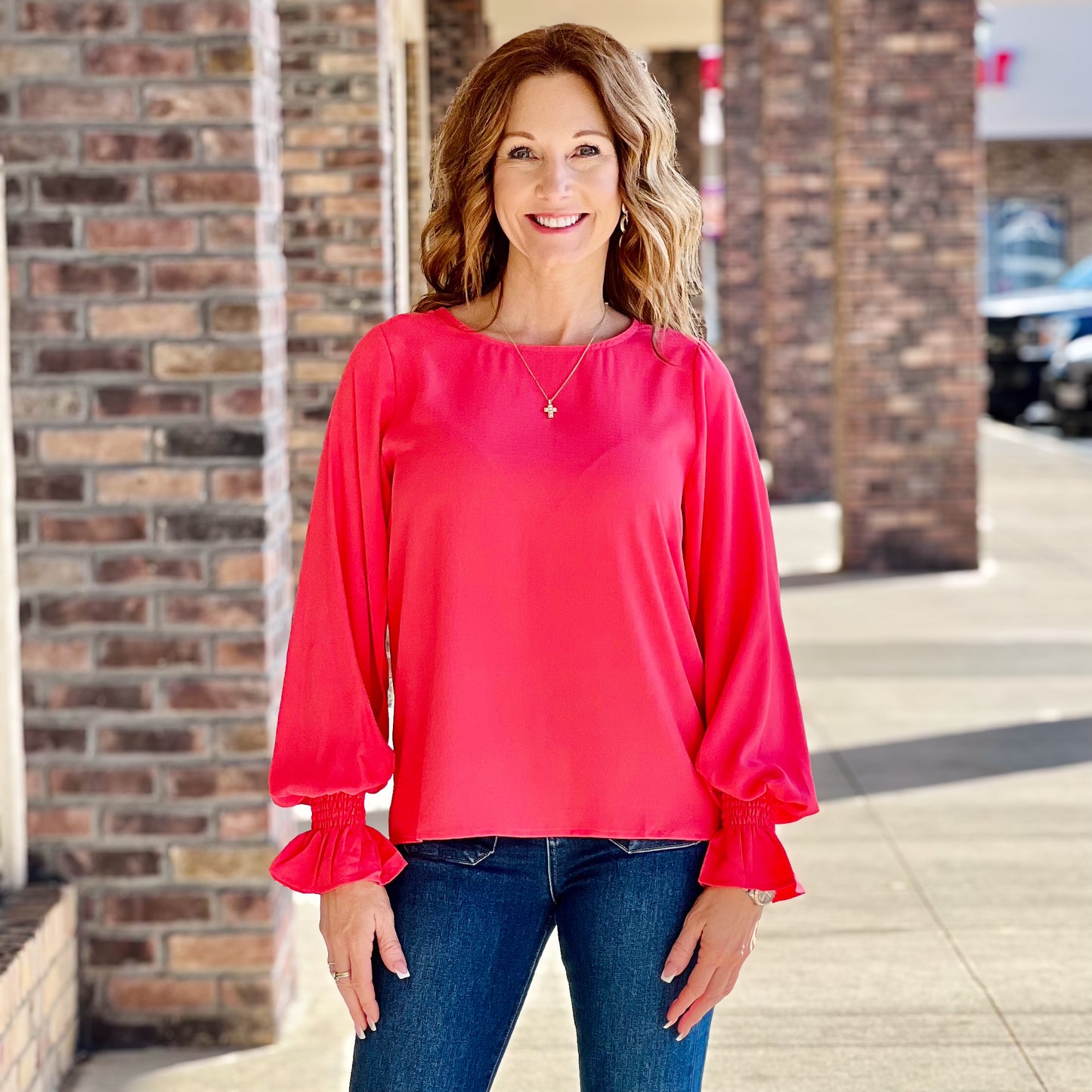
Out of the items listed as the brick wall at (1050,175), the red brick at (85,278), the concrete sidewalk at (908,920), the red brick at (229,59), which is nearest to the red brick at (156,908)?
the concrete sidewalk at (908,920)

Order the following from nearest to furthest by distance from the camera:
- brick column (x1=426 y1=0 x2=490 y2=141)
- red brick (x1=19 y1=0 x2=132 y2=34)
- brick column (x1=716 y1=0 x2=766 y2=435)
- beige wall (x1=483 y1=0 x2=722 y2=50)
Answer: red brick (x1=19 y1=0 x2=132 y2=34) → brick column (x1=426 y1=0 x2=490 y2=141) → beige wall (x1=483 y1=0 x2=722 y2=50) → brick column (x1=716 y1=0 x2=766 y2=435)

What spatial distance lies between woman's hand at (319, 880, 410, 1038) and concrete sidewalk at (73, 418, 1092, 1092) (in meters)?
1.45

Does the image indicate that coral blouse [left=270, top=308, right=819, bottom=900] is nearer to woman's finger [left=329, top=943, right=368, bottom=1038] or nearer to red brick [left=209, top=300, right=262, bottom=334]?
woman's finger [left=329, top=943, right=368, bottom=1038]

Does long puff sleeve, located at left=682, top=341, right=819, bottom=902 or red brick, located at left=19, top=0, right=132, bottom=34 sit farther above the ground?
red brick, located at left=19, top=0, right=132, bottom=34

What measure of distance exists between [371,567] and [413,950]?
1.43 ft

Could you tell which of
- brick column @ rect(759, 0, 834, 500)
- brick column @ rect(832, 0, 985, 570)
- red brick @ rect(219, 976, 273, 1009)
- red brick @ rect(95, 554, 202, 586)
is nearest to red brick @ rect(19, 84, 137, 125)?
red brick @ rect(95, 554, 202, 586)

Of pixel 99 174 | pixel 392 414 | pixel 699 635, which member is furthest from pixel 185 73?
pixel 699 635

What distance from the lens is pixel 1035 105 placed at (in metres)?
25.5

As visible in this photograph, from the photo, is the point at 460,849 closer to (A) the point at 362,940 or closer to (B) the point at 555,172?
(A) the point at 362,940

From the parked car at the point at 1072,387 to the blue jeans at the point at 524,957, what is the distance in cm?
1817

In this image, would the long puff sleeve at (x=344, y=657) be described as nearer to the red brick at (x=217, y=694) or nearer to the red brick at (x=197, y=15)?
the red brick at (x=217, y=694)

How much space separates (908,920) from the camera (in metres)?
4.29

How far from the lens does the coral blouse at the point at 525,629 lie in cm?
204

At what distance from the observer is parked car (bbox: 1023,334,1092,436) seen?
1927 centimetres
